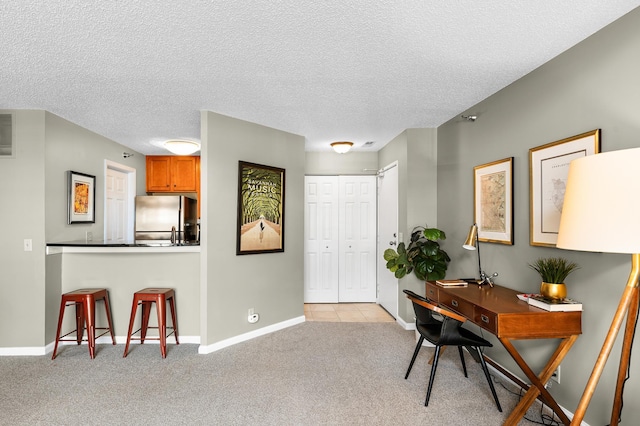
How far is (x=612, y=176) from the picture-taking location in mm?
1427

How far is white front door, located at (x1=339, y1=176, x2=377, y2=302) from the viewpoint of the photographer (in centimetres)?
555

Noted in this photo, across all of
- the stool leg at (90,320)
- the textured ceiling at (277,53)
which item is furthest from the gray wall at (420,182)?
the stool leg at (90,320)

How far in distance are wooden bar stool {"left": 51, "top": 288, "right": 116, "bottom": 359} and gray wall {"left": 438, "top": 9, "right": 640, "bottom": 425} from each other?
3672 millimetres

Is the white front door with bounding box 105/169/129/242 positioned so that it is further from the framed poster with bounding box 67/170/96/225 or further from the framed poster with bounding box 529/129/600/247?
the framed poster with bounding box 529/129/600/247

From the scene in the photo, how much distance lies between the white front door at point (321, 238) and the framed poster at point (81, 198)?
2.82 metres

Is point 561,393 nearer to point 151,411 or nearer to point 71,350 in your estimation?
point 151,411

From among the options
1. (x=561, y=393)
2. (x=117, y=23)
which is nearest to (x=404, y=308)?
(x=561, y=393)

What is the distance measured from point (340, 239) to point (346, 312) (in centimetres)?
113

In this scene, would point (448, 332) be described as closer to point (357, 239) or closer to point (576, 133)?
point (576, 133)

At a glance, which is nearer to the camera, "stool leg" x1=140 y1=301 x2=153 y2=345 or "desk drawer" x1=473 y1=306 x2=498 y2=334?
"desk drawer" x1=473 y1=306 x2=498 y2=334

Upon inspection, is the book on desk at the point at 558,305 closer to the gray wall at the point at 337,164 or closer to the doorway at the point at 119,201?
the gray wall at the point at 337,164

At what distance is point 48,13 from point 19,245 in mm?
2567

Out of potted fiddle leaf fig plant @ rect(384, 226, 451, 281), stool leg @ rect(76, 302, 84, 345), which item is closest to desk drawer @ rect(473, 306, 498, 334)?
potted fiddle leaf fig plant @ rect(384, 226, 451, 281)

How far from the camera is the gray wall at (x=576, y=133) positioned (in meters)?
1.89
